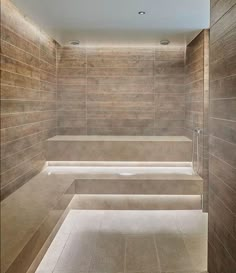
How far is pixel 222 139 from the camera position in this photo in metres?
1.92

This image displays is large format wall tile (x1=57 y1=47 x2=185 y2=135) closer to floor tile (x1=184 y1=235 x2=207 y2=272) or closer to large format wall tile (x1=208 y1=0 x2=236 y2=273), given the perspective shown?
floor tile (x1=184 y1=235 x2=207 y2=272)

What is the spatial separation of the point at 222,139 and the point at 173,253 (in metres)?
1.37

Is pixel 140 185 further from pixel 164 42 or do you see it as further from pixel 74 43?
pixel 74 43

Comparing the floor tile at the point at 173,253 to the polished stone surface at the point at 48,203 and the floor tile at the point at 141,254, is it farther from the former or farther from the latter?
the polished stone surface at the point at 48,203

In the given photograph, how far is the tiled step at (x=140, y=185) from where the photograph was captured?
3645 mm

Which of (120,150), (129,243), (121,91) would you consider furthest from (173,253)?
(121,91)

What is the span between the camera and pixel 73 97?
176 inches

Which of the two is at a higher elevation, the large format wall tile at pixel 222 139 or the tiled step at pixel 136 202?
the large format wall tile at pixel 222 139

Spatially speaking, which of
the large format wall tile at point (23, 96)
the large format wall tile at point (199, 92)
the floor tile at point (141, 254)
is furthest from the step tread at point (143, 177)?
the floor tile at point (141, 254)

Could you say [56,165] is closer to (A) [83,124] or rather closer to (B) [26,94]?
(A) [83,124]

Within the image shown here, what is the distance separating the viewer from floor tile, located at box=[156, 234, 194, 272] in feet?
8.27

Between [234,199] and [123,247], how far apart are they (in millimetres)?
1485

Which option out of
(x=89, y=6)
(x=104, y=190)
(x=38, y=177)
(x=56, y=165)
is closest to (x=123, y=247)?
(x=104, y=190)

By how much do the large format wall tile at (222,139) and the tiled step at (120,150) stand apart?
5.73 ft
